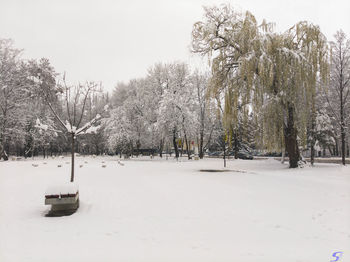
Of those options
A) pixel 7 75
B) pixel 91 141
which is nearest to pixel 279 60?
pixel 7 75

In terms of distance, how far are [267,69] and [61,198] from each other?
12.0 m

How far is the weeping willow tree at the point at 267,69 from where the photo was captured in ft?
45.0

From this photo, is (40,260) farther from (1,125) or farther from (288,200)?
(1,125)

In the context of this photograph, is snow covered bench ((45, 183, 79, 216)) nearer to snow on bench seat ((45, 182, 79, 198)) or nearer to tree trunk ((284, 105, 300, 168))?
snow on bench seat ((45, 182, 79, 198))

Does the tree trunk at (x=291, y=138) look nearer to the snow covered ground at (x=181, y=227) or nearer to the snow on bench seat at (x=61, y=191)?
the snow covered ground at (x=181, y=227)

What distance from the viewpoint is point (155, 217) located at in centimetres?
545

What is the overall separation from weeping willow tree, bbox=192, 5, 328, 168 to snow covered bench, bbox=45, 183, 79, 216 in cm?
1074

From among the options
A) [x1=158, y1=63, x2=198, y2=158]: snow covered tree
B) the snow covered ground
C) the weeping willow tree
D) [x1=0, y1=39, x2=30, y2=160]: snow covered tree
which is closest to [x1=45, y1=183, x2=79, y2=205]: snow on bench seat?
the snow covered ground

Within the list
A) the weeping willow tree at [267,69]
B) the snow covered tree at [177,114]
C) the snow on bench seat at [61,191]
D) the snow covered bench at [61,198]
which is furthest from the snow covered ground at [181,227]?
the snow covered tree at [177,114]

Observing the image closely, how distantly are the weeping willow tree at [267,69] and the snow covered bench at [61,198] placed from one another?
10.7 m

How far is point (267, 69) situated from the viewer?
44.8 feet

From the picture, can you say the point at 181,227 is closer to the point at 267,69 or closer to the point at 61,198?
the point at 61,198

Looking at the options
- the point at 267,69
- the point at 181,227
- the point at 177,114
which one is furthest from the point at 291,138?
the point at 177,114

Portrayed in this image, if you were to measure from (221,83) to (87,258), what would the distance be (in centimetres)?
1326
